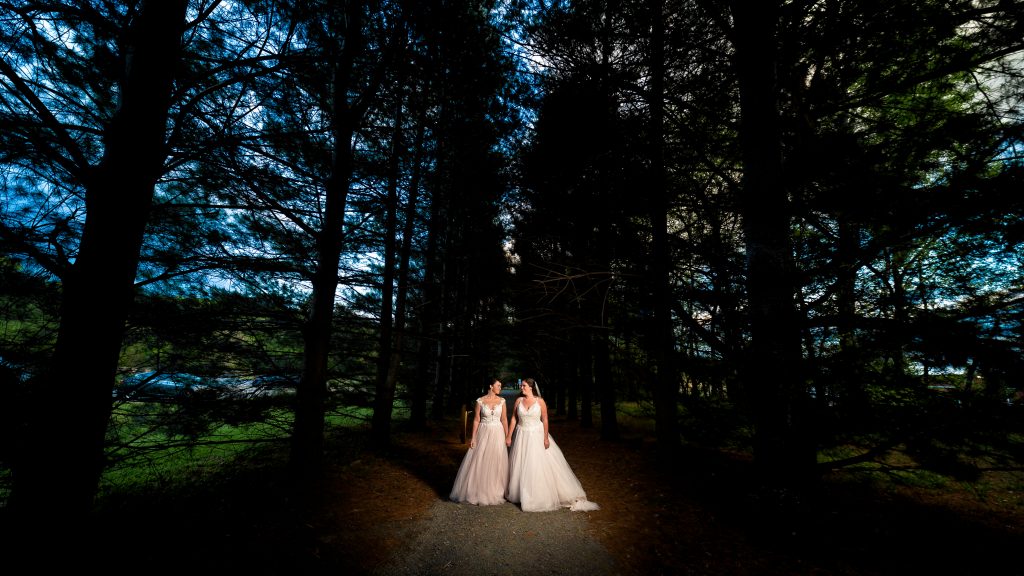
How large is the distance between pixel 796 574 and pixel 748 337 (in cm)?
257

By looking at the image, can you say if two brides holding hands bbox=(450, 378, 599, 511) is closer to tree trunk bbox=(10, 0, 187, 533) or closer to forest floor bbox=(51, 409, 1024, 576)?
forest floor bbox=(51, 409, 1024, 576)

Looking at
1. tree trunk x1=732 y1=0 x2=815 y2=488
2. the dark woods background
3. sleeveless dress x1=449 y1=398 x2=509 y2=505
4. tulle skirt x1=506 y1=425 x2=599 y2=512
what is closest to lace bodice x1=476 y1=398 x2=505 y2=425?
sleeveless dress x1=449 y1=398 x2=509 y2=505

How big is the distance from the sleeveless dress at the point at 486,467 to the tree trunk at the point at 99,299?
4841 millimetres

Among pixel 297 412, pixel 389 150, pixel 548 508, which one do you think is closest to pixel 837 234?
pixel 548 508

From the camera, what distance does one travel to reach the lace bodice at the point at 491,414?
6.72 metres

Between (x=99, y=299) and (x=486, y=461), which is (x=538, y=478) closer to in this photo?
(x=486, y=461)

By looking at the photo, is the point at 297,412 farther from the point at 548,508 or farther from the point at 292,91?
the point at 292,91

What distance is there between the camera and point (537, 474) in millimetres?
5965

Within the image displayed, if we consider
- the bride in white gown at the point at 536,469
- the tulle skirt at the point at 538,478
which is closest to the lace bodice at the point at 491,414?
the bride in white gown at the point at 536,469

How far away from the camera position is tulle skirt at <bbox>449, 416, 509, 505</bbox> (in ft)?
19.9

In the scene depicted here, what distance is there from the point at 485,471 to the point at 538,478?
100 centimetres

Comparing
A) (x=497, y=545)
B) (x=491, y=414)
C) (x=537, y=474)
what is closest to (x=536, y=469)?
(x=537, y=474)

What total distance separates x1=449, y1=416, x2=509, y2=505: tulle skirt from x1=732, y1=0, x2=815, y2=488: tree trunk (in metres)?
4.10

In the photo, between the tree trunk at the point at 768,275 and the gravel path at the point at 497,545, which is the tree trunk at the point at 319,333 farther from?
the tree trunk at the point at 768,275
